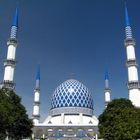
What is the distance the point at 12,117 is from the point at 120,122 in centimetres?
1303

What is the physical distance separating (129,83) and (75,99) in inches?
717

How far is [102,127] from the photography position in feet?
125

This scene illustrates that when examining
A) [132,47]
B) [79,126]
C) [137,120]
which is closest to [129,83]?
[132,47]

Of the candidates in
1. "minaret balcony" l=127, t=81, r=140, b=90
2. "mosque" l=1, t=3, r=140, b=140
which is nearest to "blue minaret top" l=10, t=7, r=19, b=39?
"mosque" l=1, t=3, r=140, b=140

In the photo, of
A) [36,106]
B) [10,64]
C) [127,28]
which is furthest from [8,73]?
[127,28]

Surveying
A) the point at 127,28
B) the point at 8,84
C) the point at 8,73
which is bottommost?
the point at 8,84

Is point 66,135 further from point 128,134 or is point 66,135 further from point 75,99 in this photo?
point 128,134

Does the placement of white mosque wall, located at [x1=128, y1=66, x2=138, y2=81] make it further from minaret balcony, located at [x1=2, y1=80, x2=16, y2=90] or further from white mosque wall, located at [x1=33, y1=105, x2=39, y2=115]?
white mosque wall, located at [x1=33, y1=105, x2=39, y2=115]

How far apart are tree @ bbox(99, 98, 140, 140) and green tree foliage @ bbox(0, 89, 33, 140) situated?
10.5 meters

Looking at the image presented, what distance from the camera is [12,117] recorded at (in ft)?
111

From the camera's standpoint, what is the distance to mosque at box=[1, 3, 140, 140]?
5566cm

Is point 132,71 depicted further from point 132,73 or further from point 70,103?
point 70,103

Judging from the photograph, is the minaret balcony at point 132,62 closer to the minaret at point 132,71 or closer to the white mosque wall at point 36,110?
the minaret at point 132,71

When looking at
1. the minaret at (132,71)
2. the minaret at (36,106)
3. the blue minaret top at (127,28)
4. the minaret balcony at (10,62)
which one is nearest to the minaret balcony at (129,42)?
the minaret at (132,71)
